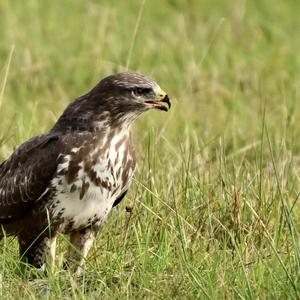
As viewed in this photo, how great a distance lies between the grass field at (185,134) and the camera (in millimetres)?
6754

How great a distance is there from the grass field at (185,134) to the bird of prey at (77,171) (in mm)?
154

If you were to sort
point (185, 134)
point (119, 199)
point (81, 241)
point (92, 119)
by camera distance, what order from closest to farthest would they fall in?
1. point (92, 119)
2. point (81, 241)
3. point (119, 199)
4. point (185, 134)

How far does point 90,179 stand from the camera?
709cm

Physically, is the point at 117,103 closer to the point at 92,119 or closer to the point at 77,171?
the point at 92,119

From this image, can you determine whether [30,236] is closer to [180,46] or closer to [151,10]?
[180,46]

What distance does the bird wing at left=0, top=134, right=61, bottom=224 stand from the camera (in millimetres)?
7195

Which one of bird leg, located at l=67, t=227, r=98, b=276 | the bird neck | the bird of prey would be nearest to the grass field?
bird leg, located at l=67, t=227, r=98, b=276

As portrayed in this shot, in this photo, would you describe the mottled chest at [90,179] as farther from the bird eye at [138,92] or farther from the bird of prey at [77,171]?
the bird eye at [138,92]

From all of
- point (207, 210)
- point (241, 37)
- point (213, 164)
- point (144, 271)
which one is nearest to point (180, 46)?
point (241, 37)

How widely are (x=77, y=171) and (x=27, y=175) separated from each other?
1.19ft

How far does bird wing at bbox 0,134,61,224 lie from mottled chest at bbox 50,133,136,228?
9 cm

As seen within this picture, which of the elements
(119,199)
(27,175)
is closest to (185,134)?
(119,199)

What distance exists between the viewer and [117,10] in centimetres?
1332

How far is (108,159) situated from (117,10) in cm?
633
